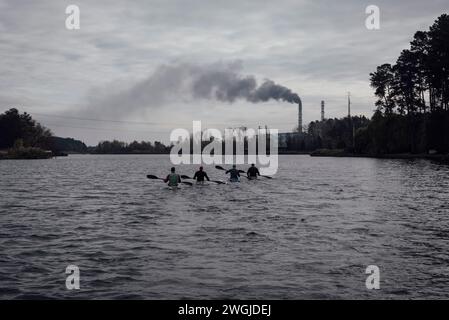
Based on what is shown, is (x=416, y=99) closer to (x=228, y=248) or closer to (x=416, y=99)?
(x=416, y=99)

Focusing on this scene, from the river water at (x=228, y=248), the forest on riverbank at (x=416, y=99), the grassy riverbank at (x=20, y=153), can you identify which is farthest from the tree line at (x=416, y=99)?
the grassy riverbank at (x=20, y=153)

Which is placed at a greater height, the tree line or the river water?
the tree line

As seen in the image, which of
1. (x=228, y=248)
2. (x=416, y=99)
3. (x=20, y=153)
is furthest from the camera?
(x=20, y=153)

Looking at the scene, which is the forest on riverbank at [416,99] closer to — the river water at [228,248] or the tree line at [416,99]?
the tree line at [416,99]

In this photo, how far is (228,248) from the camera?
17062 millimetres

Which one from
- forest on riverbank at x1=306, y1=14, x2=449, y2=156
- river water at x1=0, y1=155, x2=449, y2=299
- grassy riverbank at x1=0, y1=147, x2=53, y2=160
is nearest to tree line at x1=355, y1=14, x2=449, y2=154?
forest on riverbank at x1=306, y1=14, x2=449, y2=156

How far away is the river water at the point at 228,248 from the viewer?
1241 cm

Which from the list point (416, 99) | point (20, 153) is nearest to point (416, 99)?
point (416, 99)

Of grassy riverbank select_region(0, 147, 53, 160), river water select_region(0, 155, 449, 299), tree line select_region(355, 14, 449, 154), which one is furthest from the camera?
grassy riverbank select_region(0, 147, 53, 160)

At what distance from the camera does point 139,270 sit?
46.6 feet

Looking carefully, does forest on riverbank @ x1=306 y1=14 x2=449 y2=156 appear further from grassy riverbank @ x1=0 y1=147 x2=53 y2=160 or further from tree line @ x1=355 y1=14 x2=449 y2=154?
grassy riverbank @ x1=0 y1=147 x2=53 y2=160

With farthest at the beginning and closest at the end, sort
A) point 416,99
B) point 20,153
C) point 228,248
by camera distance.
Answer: point 20,153 → point 416,99 → point 228,248

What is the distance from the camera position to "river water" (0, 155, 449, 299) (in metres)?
12.4
